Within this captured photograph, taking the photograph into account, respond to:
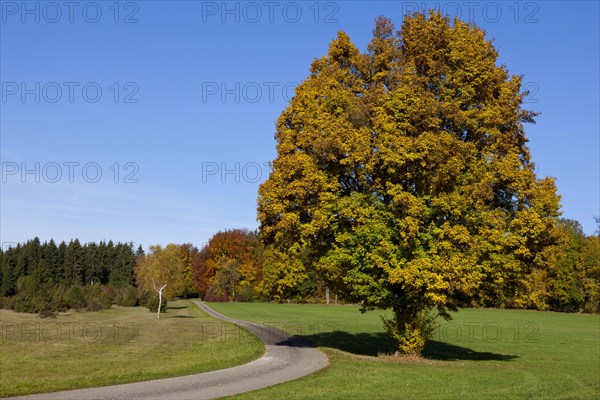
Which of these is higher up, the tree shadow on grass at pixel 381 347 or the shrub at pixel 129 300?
the tree shadow on grass at pixel 381 347

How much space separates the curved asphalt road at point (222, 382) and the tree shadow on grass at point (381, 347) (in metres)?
5.08

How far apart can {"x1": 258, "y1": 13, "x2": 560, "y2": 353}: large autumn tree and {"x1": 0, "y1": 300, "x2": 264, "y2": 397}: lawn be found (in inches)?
227

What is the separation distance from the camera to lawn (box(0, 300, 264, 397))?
1519 cm

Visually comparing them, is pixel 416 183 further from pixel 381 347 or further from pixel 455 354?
pixel 381 347

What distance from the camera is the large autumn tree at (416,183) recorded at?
1788 centimetres

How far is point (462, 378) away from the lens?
15914 mm

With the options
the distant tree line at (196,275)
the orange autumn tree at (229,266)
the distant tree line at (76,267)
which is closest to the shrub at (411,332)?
the distant tree line at (196,275)

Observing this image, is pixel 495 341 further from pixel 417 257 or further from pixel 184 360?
pixel 184 360

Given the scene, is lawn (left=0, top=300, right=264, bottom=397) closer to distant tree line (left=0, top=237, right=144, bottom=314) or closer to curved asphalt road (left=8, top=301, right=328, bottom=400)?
curved asphalt road (left=8, top=301, right=328, bottom=400)

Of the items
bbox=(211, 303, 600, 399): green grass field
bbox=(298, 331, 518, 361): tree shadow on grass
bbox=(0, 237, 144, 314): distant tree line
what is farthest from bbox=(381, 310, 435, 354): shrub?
bbox=(0, 237, 144, 314): distant tree line

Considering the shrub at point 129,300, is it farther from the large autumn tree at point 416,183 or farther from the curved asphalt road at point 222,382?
the large autumn tree at point 416,183

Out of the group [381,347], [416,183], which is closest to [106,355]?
[381,347]

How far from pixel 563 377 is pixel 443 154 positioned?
27.5ft

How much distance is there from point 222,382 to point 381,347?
14.6 metres
